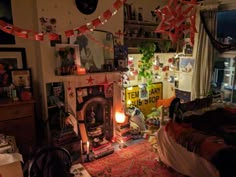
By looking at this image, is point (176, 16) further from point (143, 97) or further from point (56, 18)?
point (143, 97)

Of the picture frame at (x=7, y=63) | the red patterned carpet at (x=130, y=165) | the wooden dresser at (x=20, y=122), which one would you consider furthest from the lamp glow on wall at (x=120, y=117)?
the picture frame at (x=7, y=63)

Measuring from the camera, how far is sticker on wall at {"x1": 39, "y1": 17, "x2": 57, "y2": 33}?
2682 millimetres

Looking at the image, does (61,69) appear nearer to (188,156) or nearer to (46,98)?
(46,98)

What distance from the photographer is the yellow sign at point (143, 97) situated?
4.12 meters

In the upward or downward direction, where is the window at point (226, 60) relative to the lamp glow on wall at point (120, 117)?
upward

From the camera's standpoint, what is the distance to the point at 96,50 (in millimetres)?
3160

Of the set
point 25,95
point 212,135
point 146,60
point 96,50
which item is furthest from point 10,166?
point 146,60

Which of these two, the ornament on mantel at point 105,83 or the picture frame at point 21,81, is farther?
the ornament on mantel at point 105,83

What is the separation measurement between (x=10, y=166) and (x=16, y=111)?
3.20ft

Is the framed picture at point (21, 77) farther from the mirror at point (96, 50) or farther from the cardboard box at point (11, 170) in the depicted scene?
the cardboard box at point (11, 170)

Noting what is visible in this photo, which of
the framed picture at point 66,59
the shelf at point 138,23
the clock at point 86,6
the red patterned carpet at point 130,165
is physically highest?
the clock at point 86,6

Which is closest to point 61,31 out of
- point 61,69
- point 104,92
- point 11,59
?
point 61,69

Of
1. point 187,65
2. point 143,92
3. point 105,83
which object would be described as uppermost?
point 187,65

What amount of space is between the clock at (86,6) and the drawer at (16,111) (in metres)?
1.49
